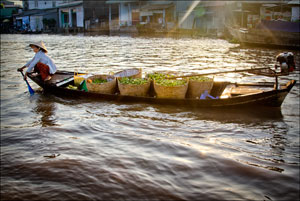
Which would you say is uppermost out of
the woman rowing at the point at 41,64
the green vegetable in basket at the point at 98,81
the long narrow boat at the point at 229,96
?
the woman rowing at the point at 41,64

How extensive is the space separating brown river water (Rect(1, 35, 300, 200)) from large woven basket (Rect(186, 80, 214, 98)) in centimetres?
48

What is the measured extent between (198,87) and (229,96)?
75 centimetres

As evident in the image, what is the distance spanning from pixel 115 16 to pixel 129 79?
4092 cm

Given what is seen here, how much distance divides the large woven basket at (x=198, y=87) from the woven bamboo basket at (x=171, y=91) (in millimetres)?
309

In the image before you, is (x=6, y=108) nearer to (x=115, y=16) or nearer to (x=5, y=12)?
(x=115, y=16)

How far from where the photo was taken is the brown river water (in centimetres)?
373

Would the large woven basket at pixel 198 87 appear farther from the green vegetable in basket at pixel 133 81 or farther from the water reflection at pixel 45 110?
the water reflection at pixel 45 110

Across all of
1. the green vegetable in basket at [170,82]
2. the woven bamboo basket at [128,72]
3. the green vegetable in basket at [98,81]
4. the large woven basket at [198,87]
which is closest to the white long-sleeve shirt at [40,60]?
the green vegetable in basket at [98,81]

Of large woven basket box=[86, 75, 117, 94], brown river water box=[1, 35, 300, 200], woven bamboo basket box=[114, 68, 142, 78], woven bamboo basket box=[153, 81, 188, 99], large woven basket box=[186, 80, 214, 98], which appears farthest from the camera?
woven bamboo basket box=[114, 68, 142, 78]

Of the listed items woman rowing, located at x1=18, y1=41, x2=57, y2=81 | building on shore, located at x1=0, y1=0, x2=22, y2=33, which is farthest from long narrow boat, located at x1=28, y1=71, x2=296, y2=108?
building on shore, located at x1=0, y1=0, x2=22, y2=33

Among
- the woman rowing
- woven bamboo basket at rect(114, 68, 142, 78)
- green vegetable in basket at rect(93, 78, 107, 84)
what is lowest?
green vegetable in basket at rect(93, 78, 107, 84)

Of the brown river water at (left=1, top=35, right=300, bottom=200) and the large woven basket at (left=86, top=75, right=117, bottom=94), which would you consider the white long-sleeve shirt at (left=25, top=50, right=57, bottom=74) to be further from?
the large woven basket at (left=86, top=75, right=117, bottom=94)

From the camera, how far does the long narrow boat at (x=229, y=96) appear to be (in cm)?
639

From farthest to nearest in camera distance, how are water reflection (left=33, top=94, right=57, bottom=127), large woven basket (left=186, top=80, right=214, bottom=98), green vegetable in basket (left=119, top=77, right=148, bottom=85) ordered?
green vegetable in basket (left=119, top=77, right=148, bottom=85)
large woven basket (left=186, top=80, right=214, bottom=98)
water reflection (left=33, top=94, right=57, bottom=127)
